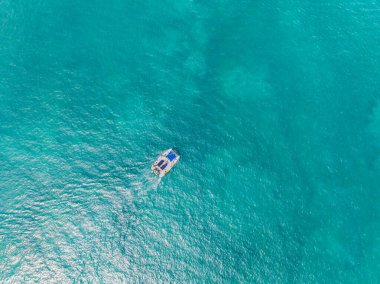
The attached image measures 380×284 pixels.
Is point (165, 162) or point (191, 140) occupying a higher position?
point (165, 162)

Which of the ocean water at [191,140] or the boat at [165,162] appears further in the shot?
the boat at [165,162]

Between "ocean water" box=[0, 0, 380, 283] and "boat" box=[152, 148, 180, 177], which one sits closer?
"ocean water" box=[0, 0, 380, 283]

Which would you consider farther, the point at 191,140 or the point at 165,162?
the point at 191,140

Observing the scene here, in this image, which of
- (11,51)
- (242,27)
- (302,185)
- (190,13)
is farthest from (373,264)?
(11,51)
